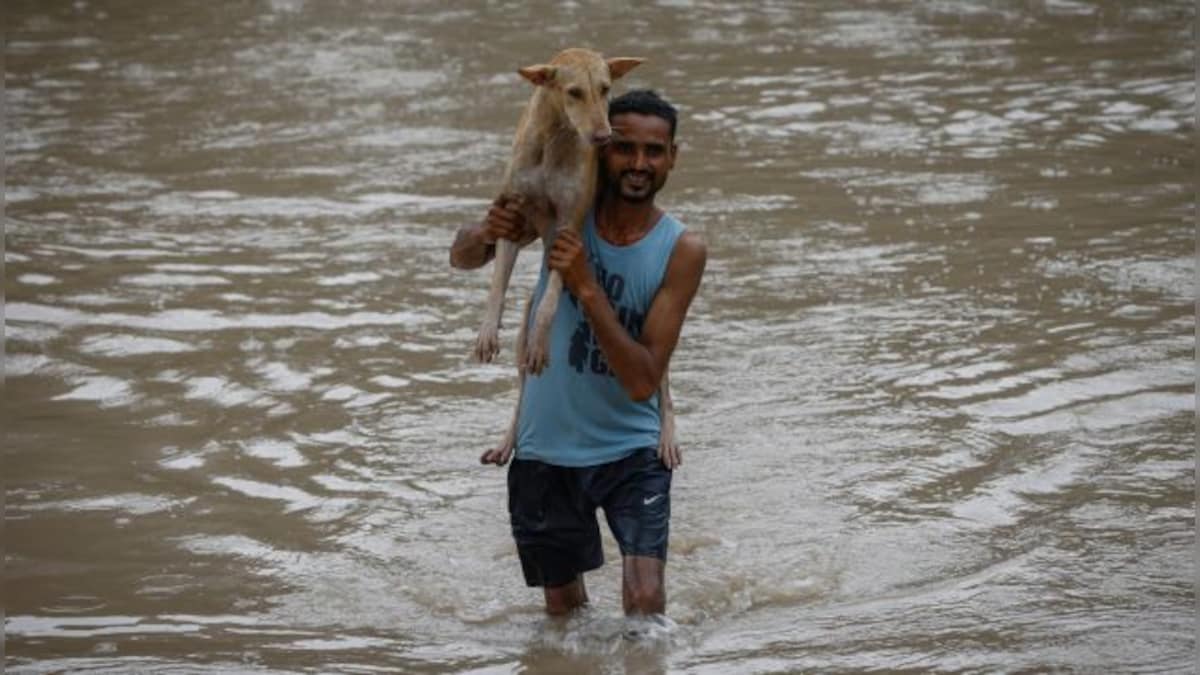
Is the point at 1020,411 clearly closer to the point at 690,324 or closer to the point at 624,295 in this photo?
the point at 690,324

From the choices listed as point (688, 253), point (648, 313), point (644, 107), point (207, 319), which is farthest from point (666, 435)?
point (207, 319)

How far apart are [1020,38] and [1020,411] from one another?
816 cm

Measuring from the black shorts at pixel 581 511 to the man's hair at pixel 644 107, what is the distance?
92cm

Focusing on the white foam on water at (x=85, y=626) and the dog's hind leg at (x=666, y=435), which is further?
the white foam on water at (x=85, y=626)

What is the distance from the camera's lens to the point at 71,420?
7684 millimetres

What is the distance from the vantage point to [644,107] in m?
5.15

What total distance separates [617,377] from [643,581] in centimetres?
60

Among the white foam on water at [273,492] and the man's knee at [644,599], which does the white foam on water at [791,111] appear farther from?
the man's knee at [644,599]

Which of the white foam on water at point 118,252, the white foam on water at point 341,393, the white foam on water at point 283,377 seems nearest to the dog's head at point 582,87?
the white foam on water at point 341,393

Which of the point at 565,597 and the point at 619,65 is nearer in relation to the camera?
the point at 619,65

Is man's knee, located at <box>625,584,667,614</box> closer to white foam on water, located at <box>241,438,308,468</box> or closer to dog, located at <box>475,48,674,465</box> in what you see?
dog, located at <box>475,48,674,465</box>

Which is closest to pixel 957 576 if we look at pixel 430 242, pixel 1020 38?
pixel 430 242

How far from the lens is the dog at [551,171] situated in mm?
5109

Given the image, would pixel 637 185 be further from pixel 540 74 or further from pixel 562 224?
pixel 540 74
